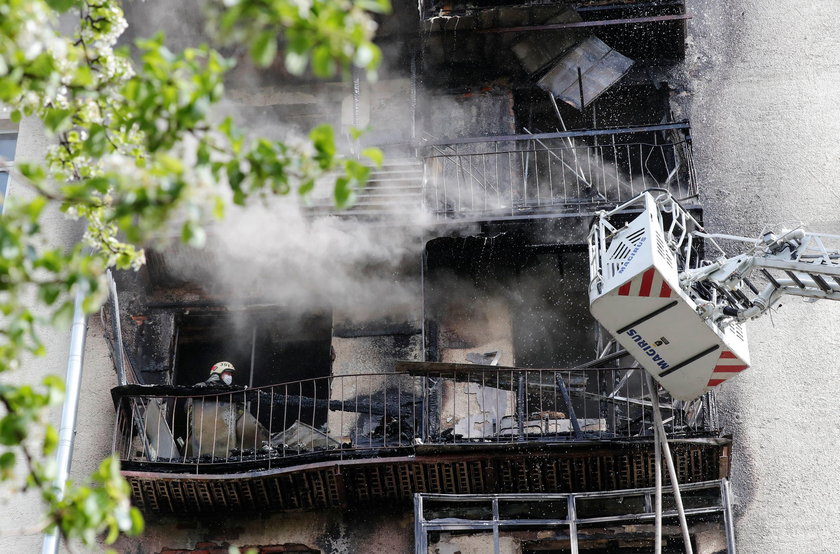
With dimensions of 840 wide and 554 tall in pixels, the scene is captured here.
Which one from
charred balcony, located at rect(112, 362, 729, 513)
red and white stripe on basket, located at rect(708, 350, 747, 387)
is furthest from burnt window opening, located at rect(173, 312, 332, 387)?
red and white stripe on basket, located at rect(708, 350, 747, 387)

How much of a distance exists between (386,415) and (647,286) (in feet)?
11.7

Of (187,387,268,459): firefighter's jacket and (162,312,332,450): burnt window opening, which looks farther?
(162,312,332,450): burnt window opening

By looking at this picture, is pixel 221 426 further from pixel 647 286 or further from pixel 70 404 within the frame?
pixel 647 286

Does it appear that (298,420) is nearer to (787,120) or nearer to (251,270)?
(251,270)

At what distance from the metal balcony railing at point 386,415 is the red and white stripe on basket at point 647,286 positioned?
181 cm

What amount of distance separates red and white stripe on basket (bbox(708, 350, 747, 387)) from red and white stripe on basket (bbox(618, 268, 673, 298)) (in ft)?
2.86

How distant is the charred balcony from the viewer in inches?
490

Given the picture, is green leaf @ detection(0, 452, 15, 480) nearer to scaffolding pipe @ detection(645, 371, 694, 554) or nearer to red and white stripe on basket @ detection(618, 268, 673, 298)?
red and white stripe on basket @ detection(618, 268, 673, 298)

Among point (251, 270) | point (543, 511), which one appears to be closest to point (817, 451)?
point (543, 511)

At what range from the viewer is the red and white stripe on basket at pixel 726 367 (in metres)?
11.4

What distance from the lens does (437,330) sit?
14.2 m

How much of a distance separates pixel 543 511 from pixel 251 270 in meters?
4.55

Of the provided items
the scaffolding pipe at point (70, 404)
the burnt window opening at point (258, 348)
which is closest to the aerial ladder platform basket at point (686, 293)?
the burnt window opening at point (258, 348)

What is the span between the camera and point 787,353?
44.9 feet
